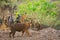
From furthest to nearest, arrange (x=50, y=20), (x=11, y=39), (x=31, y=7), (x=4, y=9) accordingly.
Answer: (x=4, y=9)
(x=50, y=20)
(x=31, y=7)
(x=11, y=39)

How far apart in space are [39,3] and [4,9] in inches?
302

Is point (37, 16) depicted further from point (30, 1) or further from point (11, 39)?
point (11, 39)

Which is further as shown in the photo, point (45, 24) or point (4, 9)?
point (4, 9)

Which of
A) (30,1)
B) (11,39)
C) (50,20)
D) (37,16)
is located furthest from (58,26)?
(11,39)

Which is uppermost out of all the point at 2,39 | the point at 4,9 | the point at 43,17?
the point at 2,39

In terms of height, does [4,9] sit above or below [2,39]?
below

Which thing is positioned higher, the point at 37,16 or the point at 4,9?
the point at 37,16

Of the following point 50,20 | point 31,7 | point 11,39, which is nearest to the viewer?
point 11,39

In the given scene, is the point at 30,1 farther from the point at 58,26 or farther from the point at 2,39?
the point at 2,39

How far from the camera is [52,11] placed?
1460 centimetres

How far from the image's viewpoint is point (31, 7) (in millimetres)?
14195

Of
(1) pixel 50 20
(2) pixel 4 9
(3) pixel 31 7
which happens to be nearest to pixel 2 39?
(3) pixel 31 7

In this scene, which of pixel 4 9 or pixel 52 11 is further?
pixel 4 9

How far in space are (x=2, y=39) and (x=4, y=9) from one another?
12506 millimetres
